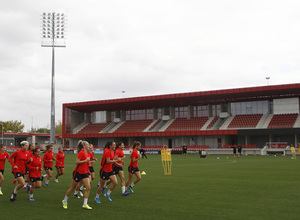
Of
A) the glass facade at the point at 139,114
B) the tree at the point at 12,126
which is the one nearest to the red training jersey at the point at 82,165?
the glass facade at the point at 139,114

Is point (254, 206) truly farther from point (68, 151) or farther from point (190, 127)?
point (68, 151)

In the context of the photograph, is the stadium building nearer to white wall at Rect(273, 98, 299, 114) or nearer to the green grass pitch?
white wall at Rect(273, 98, 299, 114)

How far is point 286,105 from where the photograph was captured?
5494cm

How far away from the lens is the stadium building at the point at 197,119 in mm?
52469

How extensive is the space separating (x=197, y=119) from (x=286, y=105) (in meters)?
15.8

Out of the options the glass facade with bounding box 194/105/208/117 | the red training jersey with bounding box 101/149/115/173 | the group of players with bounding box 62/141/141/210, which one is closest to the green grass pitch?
the group of players with bounding box 62/141/141/210

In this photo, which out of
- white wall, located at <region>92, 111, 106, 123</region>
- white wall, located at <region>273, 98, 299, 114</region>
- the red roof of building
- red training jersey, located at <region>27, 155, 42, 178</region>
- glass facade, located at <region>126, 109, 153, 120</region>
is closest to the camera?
red training jersey, located at <region>27, 155, 42, 178</region>

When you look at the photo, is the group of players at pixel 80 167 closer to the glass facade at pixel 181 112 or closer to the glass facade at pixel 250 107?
the glass facade at pixel 250 107

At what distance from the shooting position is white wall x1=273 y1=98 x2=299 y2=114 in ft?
177

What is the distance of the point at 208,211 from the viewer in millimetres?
9406

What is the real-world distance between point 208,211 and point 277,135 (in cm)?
4842

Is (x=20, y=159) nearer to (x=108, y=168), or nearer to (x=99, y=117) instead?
(x=108, y=168)

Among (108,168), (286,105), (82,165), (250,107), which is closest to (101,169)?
(108,168)

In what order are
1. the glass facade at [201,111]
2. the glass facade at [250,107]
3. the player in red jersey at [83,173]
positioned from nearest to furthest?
the player in red jersey at [83,173]
the glass facade at [250,107]
the glass facade at [201,111]
